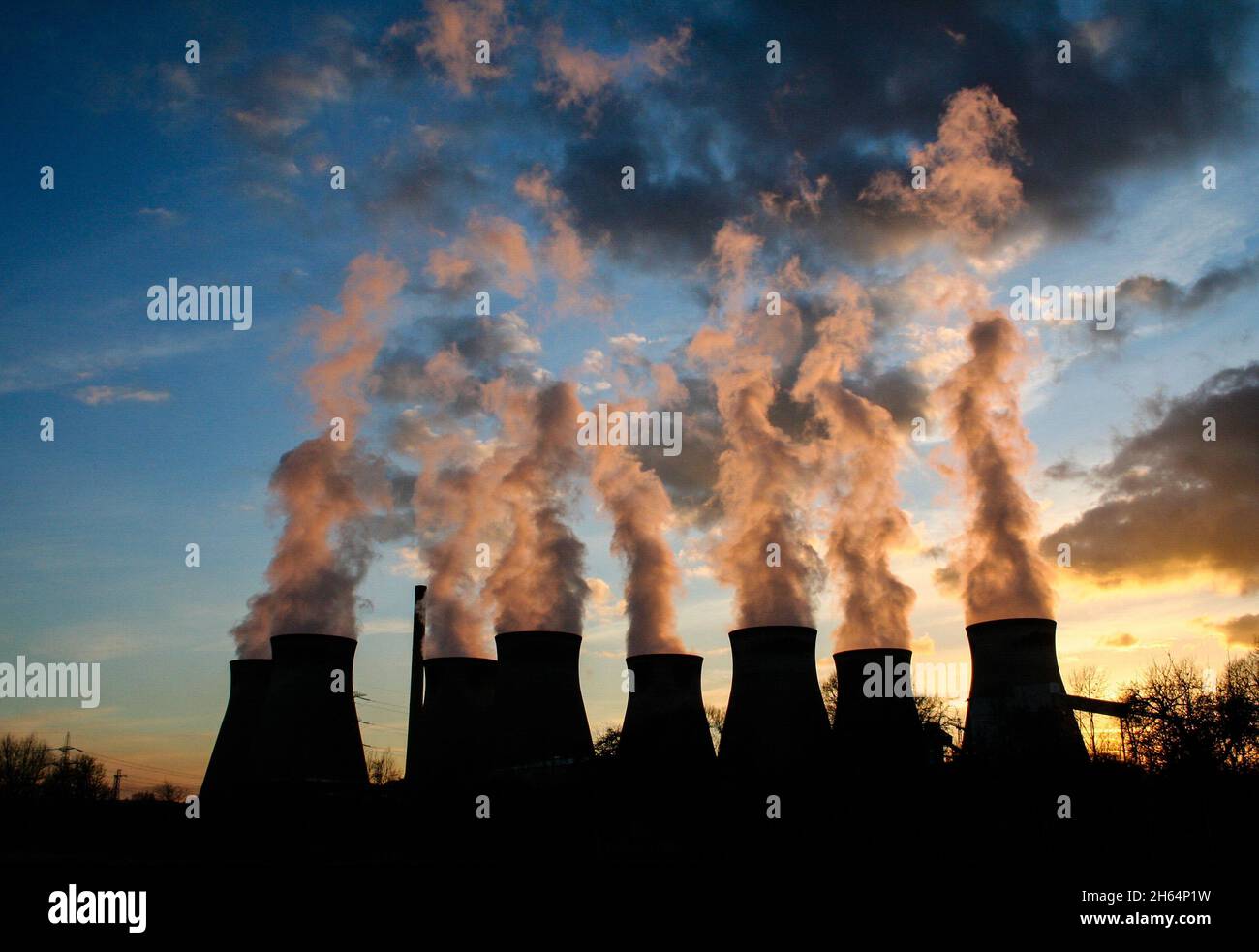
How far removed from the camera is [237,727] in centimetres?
2633

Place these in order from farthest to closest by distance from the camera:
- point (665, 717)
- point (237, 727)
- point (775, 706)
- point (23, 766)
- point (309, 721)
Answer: point (23, 766)
point (237, 727)
point (309, 721)
point (665, 717)
point (775, 706)

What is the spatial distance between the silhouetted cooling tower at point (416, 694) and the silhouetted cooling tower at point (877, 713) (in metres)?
10.8

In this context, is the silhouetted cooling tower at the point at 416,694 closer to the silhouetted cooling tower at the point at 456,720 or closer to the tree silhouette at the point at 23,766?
the silhouetted cooling tower at the point at 456,720

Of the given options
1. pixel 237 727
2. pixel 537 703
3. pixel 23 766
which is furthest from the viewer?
pixel 23 766

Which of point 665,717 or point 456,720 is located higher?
point 665,717

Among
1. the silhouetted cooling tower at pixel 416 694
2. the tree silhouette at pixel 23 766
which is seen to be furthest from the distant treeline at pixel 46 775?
the silhouetted cooling tower at pixel 416 694

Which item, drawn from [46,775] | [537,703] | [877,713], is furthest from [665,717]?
[46,775]

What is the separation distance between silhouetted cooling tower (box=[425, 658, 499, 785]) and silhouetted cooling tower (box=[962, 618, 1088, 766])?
38.6 feet

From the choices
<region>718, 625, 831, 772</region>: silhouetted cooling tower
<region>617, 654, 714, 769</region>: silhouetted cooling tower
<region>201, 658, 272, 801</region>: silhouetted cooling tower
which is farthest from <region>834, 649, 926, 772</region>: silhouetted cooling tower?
<region>201, 658, 272, 801</region>: silhouetted cooling tower

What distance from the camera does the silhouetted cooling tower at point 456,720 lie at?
24.0 metres

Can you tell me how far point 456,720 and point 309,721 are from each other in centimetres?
360

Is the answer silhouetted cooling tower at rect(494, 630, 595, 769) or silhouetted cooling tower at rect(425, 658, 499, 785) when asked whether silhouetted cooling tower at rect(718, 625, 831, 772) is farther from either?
silhouetted cooling tower at rect(425, 658, 499, 785)

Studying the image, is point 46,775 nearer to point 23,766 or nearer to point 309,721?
point 23,766
